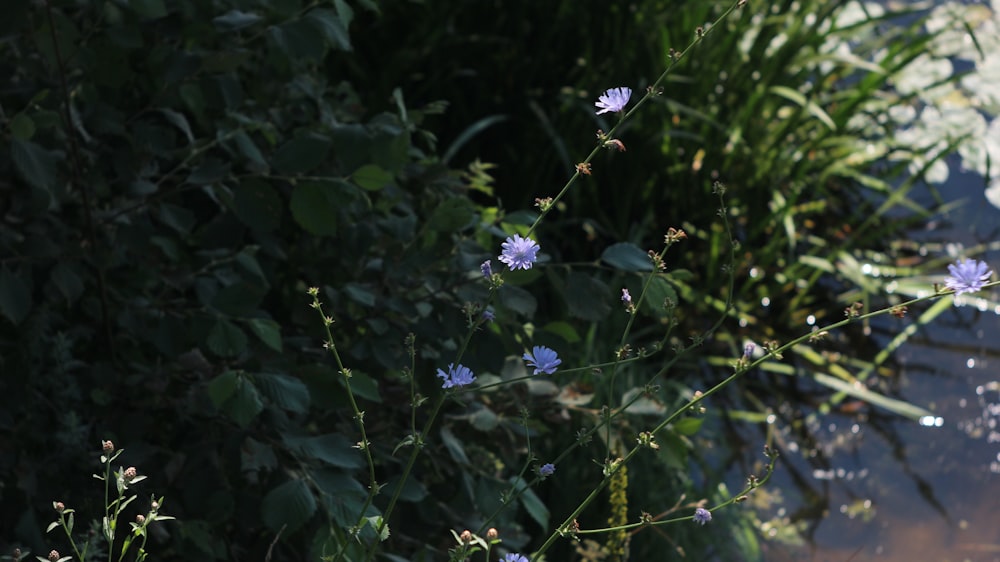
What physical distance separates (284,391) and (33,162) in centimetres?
36

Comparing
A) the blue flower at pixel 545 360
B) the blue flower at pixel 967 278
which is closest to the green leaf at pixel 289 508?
the blue flower at pixel 545 360

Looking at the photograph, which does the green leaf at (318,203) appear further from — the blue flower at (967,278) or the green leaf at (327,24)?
the blue flower at (967,278)

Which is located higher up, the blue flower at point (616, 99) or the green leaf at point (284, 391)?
the blue flower at point (616, 99)

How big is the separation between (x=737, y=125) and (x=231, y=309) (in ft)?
5.34

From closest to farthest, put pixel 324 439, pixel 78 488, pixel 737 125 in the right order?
pixel 324 439
pixel 78 488
pixel 737 125

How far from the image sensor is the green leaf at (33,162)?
4.12 feet

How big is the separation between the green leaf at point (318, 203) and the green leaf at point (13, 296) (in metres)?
0.30

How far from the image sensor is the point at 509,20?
111 inches

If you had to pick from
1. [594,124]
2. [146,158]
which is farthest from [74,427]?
[594,124]

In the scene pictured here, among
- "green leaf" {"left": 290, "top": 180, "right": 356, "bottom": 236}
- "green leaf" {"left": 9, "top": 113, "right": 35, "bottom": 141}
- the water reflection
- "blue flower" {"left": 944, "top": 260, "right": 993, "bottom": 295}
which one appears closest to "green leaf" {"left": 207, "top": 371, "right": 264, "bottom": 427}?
"green leaf" {"left": 290, "top": 180, "right": 356, "bottom": 236}

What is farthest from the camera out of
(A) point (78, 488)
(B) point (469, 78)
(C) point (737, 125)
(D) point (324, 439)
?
(B) point (469, 78)

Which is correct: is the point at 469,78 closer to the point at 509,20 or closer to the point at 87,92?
the point at 509,20

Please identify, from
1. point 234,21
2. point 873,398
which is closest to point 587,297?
point 234,21

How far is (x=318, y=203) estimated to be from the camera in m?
1.37
